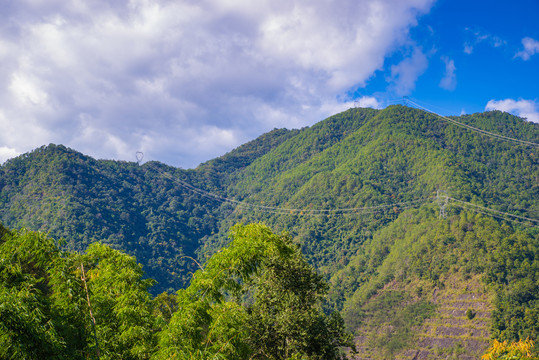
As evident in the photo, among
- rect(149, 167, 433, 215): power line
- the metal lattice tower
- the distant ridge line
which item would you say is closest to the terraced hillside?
the metal lattice tower

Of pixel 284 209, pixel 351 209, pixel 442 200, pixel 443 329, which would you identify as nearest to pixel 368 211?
pixel 351 209

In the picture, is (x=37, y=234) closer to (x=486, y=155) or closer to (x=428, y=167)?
(x=428, y=167)

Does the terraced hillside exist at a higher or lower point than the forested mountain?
lower

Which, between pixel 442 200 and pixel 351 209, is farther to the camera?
pixel 351 209

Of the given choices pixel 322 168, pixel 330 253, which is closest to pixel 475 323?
pixel 330 253

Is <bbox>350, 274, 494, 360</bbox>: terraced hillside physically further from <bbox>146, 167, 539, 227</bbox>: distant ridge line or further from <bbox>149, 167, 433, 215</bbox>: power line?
<bbox>149, 167, 433, 215</bbox>: power line

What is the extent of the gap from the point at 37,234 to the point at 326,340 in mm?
10036

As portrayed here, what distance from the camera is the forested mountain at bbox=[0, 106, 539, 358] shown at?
66125 millimetres

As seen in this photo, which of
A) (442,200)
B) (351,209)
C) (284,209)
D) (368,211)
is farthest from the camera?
(284,209)

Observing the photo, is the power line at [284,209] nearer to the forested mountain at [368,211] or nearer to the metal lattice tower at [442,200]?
the forested mountain at [368,211]

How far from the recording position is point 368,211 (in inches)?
4021

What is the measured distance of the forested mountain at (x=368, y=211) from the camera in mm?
66125

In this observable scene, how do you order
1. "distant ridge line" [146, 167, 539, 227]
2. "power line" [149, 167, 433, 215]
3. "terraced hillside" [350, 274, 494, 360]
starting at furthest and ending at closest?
"power line" [149, 167, 433, 215] < "distant ridge line" [146, 167, 539, 227] < "terraced hillside" [350, 274, 494, 360]

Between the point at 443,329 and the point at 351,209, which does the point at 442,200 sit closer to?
the point at 351,209
